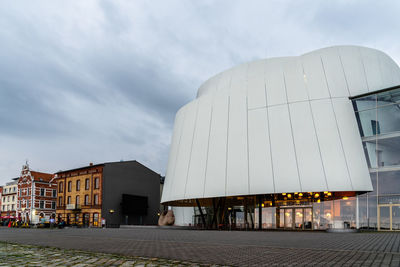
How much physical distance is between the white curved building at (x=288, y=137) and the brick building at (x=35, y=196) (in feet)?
146

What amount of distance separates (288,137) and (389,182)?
755 cm

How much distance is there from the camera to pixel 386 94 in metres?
25.1

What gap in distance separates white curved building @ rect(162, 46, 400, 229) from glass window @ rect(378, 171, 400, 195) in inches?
28.0

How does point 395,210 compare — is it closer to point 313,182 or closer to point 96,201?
point 313,182

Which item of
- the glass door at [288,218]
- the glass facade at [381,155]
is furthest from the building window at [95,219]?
the glass facade at [381,155]

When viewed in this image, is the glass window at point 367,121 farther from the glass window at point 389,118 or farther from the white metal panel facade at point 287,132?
the white metal panel facade at point 287,132

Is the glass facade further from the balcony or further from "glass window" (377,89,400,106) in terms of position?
the balcony

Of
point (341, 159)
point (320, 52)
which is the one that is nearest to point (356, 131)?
point (341, 159)

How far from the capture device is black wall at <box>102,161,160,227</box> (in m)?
53.2

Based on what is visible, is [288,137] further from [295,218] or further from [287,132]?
[295,218]

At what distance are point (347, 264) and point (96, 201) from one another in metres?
51.1

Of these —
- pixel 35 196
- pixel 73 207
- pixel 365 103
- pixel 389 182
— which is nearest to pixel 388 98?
pixel 365 103

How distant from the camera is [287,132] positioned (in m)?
26.9

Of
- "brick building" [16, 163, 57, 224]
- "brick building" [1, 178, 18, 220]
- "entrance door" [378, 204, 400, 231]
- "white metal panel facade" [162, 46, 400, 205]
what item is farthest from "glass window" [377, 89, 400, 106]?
"brick building" [1, 178, 18, 220]
